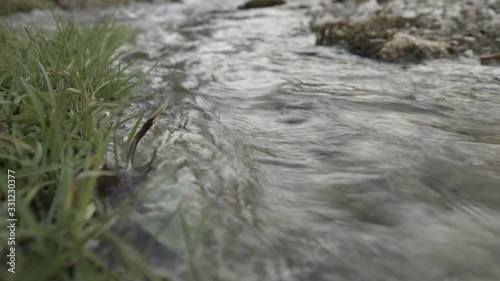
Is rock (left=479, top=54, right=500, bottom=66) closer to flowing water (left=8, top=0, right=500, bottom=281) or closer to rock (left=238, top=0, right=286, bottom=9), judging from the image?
flowing water (left=8, top=0, right=500, bottom=281)

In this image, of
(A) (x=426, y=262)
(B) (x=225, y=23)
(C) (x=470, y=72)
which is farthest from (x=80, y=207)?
(B) (x=225, y=23)

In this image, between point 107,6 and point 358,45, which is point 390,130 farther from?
point 107,6

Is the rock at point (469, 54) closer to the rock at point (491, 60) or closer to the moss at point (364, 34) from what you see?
the rock at point (491, 60)

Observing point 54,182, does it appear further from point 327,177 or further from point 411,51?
point 411,51

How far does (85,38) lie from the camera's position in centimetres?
380

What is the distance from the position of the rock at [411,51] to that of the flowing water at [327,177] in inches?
26.9

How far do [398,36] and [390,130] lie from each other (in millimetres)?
2946

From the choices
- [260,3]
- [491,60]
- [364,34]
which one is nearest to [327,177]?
[491,60]

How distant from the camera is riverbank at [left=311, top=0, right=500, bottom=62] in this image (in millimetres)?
4738

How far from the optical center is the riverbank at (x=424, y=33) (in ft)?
15.5

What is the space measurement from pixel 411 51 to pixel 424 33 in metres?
1.08

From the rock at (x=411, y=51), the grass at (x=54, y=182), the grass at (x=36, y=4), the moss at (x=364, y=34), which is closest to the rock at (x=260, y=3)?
the grass at (x=36, y=4)

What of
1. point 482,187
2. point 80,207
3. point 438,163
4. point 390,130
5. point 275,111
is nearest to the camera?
point 80,207

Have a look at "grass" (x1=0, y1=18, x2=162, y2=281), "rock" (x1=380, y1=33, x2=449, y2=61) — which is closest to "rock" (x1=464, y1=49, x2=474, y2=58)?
"rock" (x1=380, y1=33, x2=449, y2=61)
